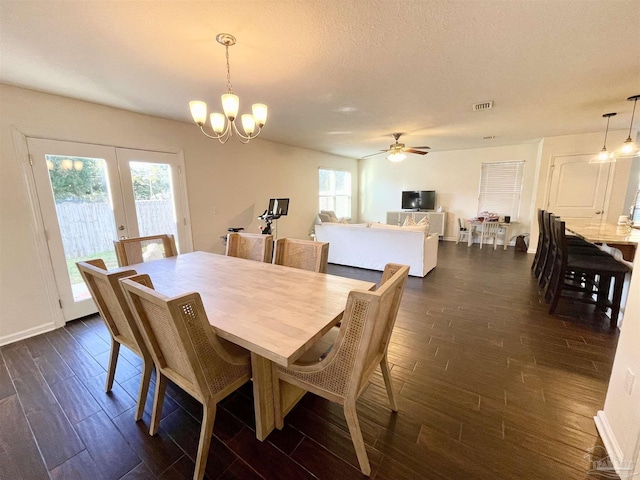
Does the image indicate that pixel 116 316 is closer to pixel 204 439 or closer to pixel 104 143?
pixel 204 439

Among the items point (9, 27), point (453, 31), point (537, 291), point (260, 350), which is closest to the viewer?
point (260, 350)

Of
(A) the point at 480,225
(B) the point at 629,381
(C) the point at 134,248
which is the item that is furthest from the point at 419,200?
(C) the point at 134,248

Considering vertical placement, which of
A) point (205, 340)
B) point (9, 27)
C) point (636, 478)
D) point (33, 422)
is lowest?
point (33, 422)

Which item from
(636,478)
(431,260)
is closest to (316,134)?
(431,260)

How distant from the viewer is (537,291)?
3484 millimetres

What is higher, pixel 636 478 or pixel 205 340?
pixel 205 340

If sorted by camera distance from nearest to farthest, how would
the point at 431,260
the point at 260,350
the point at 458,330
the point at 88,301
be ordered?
the point at 260,350, the point at 458,330, the point at 88,301, the point at 431,260

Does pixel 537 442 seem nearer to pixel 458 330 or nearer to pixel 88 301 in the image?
pixel 458 330

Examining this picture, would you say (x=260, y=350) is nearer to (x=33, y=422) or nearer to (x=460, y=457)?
(x=460, y=457)

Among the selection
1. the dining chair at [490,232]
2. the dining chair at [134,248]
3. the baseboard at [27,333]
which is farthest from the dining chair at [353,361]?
the dining chair at [490,232]

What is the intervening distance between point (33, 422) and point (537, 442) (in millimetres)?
2997

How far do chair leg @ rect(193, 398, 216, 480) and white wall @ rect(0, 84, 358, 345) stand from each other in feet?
9.01

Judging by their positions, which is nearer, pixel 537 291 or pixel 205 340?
pixel 205 340

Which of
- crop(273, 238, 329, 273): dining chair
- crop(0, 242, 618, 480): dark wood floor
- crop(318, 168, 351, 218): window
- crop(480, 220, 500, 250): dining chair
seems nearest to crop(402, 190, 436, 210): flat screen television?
crop(480, 220, 500, 250): dining chair
